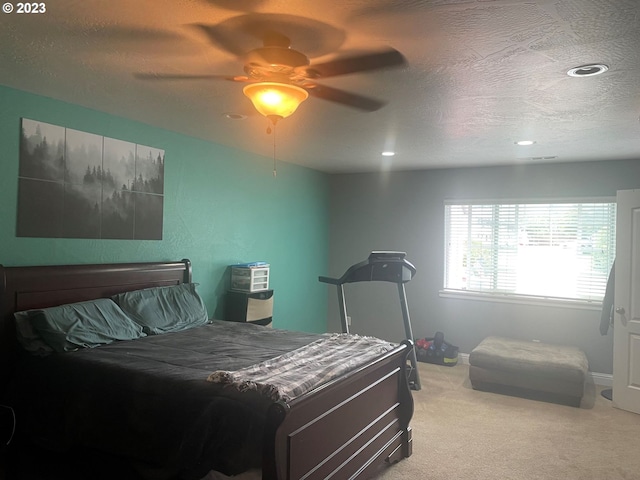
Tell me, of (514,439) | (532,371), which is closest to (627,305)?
(532,371)

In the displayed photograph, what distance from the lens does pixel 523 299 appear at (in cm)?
573

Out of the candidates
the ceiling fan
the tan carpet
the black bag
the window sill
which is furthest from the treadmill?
the ceiling fan

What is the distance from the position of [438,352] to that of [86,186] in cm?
418

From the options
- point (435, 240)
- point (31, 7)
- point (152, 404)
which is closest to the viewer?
point (31, 7)

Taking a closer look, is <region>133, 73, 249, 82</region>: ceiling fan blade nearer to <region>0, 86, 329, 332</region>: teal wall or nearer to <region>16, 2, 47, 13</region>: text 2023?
<region>16, 2, 47, 13</region>: text 2023

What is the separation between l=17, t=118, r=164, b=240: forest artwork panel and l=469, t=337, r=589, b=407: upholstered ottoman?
334cm

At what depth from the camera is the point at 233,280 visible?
4.96 metres

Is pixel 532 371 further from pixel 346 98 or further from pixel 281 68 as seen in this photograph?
pixel 281 68

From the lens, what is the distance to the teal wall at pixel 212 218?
323 centimetres

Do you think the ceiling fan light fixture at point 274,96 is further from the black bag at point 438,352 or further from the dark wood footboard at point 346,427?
the black bag at point 438,352

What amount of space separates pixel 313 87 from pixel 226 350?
1.70 meters

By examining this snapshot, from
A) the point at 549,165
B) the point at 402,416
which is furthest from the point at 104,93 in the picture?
the point at 549,165

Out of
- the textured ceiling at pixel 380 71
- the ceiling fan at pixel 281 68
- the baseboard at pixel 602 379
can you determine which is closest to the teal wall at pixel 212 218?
the textured ceiling at pixel 380 71

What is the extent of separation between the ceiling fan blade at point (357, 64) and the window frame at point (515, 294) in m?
3.78
